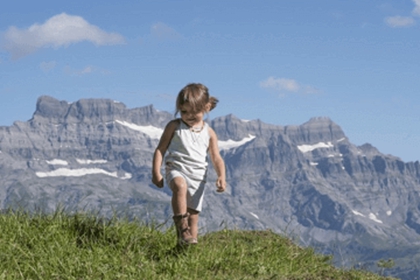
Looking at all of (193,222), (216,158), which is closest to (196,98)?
(216,158)

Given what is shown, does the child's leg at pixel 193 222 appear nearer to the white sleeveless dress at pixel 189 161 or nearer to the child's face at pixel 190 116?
the white sleeveless dress at pixel 189 161

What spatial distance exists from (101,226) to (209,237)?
195 centimetres

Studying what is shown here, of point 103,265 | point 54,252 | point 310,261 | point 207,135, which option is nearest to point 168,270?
point 103,265

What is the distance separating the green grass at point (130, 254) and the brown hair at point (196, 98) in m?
2.13

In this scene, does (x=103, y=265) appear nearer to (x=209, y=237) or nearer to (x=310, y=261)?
(x=209, y=237)

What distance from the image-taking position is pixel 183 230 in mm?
10141

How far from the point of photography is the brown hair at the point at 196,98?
10.4 metres

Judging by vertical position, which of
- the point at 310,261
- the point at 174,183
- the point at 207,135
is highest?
the point at 207,135

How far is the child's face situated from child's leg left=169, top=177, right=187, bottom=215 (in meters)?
1.00

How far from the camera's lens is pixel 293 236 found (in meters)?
12.5

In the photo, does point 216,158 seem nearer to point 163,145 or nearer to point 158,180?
point 163,145

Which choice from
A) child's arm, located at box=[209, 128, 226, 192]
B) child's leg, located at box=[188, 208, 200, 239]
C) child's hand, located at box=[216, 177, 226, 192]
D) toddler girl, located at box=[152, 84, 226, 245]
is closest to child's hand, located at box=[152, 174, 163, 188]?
toddler girl, located at box=[152, 84, 226, 245]

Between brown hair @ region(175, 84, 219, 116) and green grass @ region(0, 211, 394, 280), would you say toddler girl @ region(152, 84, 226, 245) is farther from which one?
green grass @ region(0, 211, 394, 280)

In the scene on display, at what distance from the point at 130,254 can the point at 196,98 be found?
253cm
